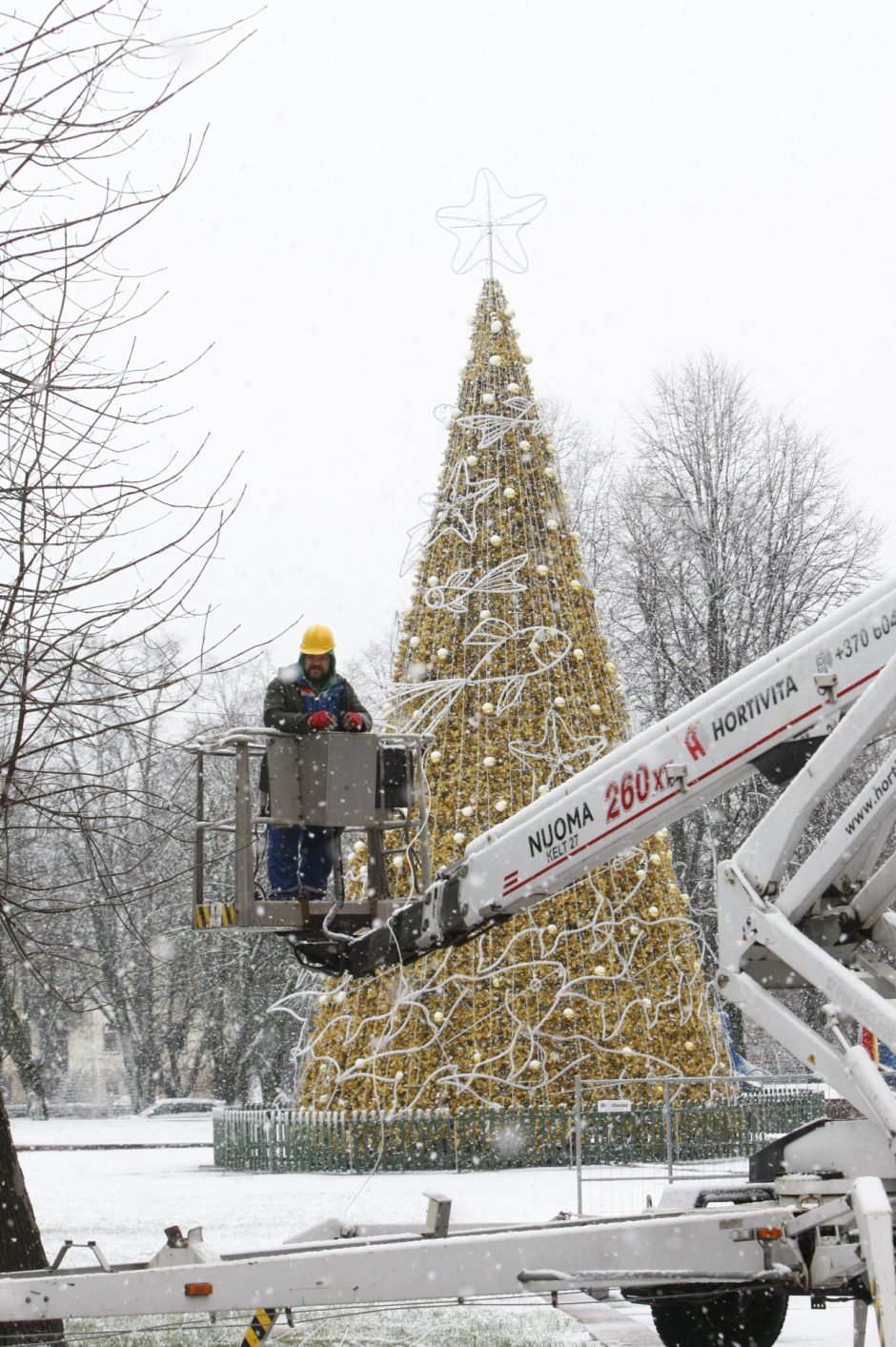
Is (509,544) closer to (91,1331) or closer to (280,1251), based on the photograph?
(91,1331)

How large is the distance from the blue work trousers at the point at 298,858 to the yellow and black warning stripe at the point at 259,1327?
2.15m

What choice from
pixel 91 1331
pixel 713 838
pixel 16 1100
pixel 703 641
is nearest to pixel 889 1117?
pixel 91 1331

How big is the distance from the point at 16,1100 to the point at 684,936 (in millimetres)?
44216

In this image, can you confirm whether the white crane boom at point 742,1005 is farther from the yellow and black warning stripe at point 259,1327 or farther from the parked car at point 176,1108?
the parked car at point 176,1108

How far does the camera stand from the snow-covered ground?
10000mm

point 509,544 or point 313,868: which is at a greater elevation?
point 509,544

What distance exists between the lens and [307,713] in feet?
25.8

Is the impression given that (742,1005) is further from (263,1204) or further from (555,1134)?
(555,1134)

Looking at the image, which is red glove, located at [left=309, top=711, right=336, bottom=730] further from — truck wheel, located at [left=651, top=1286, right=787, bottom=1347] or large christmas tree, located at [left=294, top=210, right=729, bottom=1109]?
large christmas tree, located at [left=294, top=210, right=729, bottom=1109]

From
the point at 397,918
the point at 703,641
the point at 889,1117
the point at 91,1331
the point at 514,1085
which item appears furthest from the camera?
the point at 703,641

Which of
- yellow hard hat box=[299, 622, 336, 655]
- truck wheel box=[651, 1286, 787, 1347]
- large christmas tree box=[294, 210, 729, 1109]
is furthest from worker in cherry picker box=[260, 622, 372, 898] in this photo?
large christmas tree box=[294, 210, 729, 1109]

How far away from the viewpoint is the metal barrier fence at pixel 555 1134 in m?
16.3

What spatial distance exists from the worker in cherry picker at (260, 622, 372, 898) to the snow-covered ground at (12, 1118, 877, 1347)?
172 centimetres

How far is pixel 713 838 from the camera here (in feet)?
95.9
